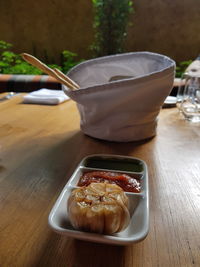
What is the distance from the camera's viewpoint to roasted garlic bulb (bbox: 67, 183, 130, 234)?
329 mm

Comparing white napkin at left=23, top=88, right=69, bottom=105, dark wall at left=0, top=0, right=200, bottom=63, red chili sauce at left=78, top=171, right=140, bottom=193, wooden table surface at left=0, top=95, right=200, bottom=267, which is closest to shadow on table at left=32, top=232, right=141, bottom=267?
wooden table surface at left=0, top=95, right=200, bottom=267

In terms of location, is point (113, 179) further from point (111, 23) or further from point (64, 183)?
point (111, 23)

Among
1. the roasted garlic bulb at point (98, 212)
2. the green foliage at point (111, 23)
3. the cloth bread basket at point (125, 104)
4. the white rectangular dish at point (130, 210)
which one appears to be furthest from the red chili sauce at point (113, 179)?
the green foliage at point (111, 23)

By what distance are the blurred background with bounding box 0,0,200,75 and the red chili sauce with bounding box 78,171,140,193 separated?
3.43 meters

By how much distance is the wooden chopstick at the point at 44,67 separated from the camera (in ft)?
2.32

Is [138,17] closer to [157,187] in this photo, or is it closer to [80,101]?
[80,101]

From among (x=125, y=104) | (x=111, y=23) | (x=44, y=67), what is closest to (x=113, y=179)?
(x=125, y=104)

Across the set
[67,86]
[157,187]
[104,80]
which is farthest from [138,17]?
[157,187]

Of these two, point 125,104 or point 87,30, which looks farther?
point 87,30

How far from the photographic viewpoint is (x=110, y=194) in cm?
36

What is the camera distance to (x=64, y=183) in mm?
550

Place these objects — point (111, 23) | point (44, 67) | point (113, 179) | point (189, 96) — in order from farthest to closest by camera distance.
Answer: point (111, 23), point (189, 96), point (44, 67), point (113, 179)

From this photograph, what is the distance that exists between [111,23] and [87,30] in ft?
3.82

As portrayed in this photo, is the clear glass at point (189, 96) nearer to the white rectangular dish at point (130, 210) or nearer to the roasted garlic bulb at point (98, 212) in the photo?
the white rectangular dish at point (130, 210)
